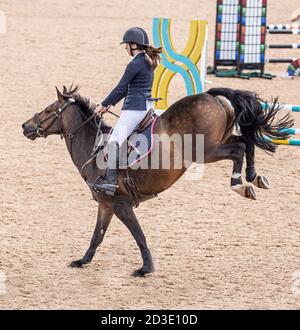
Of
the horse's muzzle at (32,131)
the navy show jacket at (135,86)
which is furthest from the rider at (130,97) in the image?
the horse's muzzle at (32,131)

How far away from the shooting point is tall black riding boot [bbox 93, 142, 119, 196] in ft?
29.1

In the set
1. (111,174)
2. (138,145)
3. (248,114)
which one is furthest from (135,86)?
(248,114)

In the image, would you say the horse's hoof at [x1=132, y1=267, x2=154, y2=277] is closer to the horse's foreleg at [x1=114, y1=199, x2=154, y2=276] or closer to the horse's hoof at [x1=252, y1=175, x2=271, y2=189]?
the horse's foreleg at [x1=114, y1=199, x2=154, y2=276]

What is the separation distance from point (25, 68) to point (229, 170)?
858cm

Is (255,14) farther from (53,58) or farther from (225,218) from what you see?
(225,218)

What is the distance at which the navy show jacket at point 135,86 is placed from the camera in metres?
8.77

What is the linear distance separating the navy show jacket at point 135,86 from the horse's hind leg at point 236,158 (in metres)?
0.91

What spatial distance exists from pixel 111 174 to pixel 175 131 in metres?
0.81

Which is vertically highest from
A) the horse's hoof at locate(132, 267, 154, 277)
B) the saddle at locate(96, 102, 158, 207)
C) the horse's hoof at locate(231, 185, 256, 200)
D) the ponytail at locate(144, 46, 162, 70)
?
the ponytail at locate(144, 46, 162, 70)

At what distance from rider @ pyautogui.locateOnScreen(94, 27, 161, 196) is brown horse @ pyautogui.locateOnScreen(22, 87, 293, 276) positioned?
161 mm

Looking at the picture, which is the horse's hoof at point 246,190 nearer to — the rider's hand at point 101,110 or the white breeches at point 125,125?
the white breeches at point 125,125

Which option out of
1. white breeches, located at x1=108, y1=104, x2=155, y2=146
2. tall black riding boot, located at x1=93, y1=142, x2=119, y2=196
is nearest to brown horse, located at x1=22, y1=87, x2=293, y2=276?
tall black riding boot, located at x1=93, y1=142, x2=119, y2=196

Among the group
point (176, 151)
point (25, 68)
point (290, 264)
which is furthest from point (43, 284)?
point (25, 68)

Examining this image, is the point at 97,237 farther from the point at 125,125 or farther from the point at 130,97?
the point at 130,97
